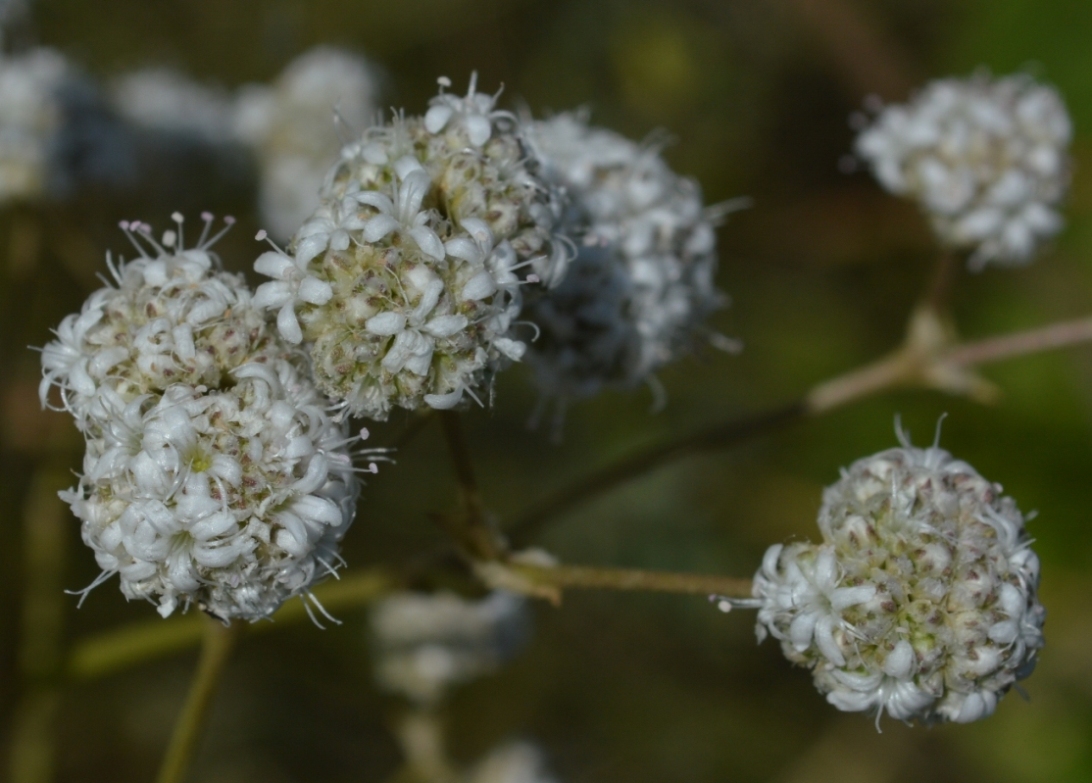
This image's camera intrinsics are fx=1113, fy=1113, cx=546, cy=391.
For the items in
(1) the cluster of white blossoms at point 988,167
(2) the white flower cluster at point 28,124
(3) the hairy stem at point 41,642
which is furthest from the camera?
(2) the white flower cluster at point 28,124

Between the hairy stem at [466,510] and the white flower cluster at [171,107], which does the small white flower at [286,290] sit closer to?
the hairy stem at [466,510]

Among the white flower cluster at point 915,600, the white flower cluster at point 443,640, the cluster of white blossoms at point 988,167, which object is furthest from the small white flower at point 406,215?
the white flower cluster at point 443,640

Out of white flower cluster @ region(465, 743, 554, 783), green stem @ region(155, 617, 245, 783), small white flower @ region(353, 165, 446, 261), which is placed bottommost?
green stem @ region(155, 617, 245, 783)

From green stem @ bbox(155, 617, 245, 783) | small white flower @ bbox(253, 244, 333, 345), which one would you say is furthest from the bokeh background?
small white flower @ bbox(253, 244, 333, 345)

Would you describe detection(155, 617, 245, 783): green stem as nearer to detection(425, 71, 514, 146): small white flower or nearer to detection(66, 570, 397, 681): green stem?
detection(66, 570, 397, 681): green stem

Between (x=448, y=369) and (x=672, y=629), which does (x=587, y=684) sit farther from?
(x=448, y=369)

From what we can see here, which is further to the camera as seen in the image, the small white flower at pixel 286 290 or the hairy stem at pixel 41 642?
the hairy stem at pixel 41 642
